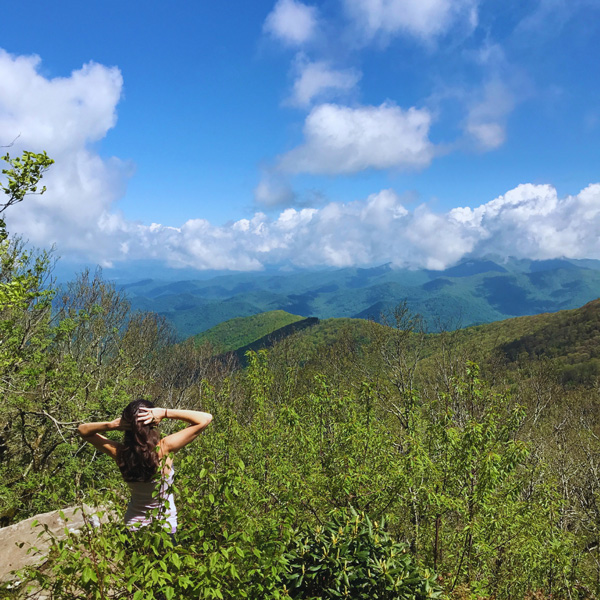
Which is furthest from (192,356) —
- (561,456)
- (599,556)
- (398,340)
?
(599,556)

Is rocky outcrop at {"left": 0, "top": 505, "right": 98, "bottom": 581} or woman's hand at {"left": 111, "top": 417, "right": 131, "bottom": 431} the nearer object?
woman's hand at {"left": 111, "top": 417, "right": 131, "bottom": 431}

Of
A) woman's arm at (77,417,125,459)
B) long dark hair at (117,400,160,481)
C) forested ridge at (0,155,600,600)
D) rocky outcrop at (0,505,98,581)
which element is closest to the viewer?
forested ridge at (0,155,600,600)

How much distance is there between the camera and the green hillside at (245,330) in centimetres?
17375

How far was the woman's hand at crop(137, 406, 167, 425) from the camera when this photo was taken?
4.20 m

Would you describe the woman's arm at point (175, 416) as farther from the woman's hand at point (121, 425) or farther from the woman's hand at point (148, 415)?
the woman's hand at point (121, 425)

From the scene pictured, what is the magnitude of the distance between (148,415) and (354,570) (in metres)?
2.76

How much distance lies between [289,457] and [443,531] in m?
3.97

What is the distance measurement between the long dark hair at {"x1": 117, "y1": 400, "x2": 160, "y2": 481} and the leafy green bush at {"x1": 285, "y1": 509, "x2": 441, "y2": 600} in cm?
176

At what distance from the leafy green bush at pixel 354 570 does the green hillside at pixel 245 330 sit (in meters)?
165

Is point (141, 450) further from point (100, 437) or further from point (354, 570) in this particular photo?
point (354, 570)

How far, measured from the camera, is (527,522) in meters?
8.43

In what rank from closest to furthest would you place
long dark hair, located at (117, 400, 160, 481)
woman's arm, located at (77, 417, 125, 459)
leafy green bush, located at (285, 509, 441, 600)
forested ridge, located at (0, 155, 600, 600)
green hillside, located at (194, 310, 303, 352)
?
forested ridge, located at (0, 155, 600, 600) < leafy green bush, located at (285, 509, 441, 600) < long dark hair, located at (117, 400, 160, 481) < woman's arm, located at (77, 417, 125, 459) < green hillside, located at (194, 310, 303, 352)

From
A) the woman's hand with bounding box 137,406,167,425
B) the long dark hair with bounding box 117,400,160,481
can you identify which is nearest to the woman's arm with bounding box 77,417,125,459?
the long dark hair with bounding box 117,400,160,481

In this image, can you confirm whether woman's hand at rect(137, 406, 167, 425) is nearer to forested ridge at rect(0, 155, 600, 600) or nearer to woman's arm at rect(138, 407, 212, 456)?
woman's arm at rect(138, 407, 212, 456)
